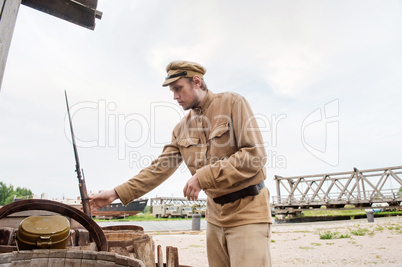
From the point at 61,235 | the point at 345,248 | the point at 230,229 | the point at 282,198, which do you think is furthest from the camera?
the point at 282,198

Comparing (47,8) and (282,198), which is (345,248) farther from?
(282,198)

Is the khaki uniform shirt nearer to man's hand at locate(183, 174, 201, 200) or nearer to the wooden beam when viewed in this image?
man's hand at locate(183, 174, 201, 200)

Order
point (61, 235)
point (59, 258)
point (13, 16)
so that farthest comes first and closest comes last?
point (13, 16) < point (61, 235) < point (59, 258)

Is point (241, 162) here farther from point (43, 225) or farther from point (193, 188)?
point (43, 225)

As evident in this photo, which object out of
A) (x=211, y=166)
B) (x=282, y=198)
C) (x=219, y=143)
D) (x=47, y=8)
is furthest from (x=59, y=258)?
(x=282, y=198)

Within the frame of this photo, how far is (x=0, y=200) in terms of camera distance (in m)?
66.5

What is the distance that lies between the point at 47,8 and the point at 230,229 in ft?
8.76

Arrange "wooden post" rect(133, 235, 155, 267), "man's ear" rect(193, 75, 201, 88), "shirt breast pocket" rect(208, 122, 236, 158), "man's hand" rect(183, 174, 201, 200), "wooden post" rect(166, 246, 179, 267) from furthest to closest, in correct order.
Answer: "wooden post" rect(133, 235, 155, 267)
"wooden post" rect(166, 246, 179, 267)
"man's ear" rect(193, 75, 201, 88)
"shirt breast pocket" rect(208, 122, 236, 158)
"man's hand" rect(183, 174, 201, 200)

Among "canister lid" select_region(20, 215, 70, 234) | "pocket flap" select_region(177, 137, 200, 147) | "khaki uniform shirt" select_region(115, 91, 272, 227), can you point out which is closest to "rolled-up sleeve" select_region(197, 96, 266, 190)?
"khaki uniform shirt" select_region(115, 91, 272, 227)

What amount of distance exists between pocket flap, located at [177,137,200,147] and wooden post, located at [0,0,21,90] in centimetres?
143

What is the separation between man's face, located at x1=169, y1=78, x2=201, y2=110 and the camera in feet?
7.52

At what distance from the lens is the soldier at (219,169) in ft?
5.91

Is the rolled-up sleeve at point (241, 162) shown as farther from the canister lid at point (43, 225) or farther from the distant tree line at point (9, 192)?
the distant tree line at point (9, 192)

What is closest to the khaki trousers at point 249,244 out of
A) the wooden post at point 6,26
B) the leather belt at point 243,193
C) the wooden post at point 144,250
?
the leather belt at point 243,193
